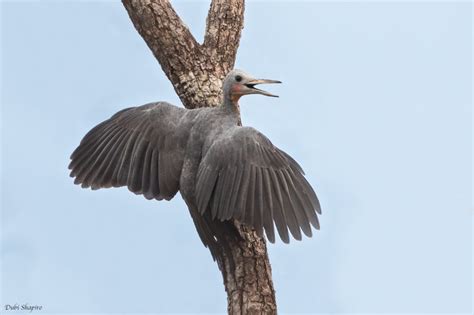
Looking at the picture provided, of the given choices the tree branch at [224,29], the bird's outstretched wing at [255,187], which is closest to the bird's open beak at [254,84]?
the bird's outstretched wing at [255,187]

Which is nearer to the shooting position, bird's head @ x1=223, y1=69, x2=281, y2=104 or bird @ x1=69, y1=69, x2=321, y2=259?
bird @ x1=69, y1=69, x2=321, y2=259

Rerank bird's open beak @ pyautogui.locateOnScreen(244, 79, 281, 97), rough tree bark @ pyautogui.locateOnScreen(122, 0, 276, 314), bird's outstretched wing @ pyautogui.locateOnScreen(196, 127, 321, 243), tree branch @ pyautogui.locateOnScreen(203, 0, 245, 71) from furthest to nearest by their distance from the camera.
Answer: tree branch @ pyautogui.locateOnScreen(203, 0, 245, 71)
rough tree bark @ pyautogui.locateOnScreen(122, 0, 276, 314)
bird's open beak @ pyautogui.locateOnScreen(244, 79, 281, 97)
bird's outstretched wing @ pyautogui.locateOnScreen(196, 127, 321, 243)

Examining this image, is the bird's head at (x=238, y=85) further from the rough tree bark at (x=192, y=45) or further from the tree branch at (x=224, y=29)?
the tree branch at (x=224, y=29)

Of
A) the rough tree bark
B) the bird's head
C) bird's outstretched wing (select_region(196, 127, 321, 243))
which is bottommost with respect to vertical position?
bird's outstretched wing (select_region(196, 127, 321, 243))

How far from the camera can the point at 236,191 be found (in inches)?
334

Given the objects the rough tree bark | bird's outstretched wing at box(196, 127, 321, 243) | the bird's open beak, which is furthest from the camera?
the rough tree bark

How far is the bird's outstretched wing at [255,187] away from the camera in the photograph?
27.7 feet

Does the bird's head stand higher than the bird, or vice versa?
the bird's head

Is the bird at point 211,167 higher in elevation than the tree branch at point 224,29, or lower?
lower

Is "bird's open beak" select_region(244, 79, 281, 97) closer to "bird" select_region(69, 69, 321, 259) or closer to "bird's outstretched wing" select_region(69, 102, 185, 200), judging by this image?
"bird" select_region(69, 69, 321, 259)

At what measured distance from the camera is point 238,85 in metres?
9.12

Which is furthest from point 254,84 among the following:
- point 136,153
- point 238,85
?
point 136,153

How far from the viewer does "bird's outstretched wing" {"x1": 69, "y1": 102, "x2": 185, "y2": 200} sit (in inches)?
359

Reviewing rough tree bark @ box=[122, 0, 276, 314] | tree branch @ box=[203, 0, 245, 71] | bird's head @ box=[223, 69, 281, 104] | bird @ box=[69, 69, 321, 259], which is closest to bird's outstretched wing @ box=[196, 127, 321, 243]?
bird @ box=[69, 69, 321, 259]
